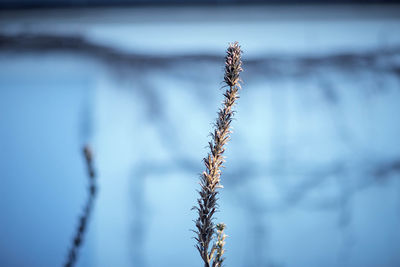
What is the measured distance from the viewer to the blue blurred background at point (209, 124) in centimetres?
151

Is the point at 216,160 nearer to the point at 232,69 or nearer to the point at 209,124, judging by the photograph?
the point at 232,69

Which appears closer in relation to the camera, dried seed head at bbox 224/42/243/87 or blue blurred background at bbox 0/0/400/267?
dried seed head at bbox 224/42/243/87

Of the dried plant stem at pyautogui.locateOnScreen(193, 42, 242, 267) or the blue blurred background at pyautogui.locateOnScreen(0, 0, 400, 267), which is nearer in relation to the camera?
the dried plant stem at pyautogui.locateOnScreen(193, 42, 242, 267)

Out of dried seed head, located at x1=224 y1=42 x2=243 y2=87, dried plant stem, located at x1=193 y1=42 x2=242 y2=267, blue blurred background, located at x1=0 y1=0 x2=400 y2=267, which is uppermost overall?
blue blurred background, located at x1=0 y1=0 x2=400 y2=267

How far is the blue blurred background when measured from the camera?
1.51 m

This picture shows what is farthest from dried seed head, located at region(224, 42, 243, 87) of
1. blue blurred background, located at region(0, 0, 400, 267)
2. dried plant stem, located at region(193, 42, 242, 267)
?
blue blurred background, located at region(0, 0, 400, 267)

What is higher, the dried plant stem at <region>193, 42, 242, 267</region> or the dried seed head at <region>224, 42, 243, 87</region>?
the dried seed head at <region>224, 42, 243, 87</region>

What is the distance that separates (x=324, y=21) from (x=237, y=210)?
1.06 metres

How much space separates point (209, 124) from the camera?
151cm

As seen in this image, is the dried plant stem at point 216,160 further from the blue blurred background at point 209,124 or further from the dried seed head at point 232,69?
the blue blurred background at point 209,124

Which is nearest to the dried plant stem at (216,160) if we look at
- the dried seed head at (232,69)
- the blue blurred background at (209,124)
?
the dried seed head at (232,69)

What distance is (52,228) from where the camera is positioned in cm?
154

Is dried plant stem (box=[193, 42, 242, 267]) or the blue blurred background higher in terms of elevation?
the blue blurred background

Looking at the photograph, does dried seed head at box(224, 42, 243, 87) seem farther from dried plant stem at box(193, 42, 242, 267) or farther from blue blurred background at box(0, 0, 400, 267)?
blue blurred background at box(0, 0, 400, 267)
